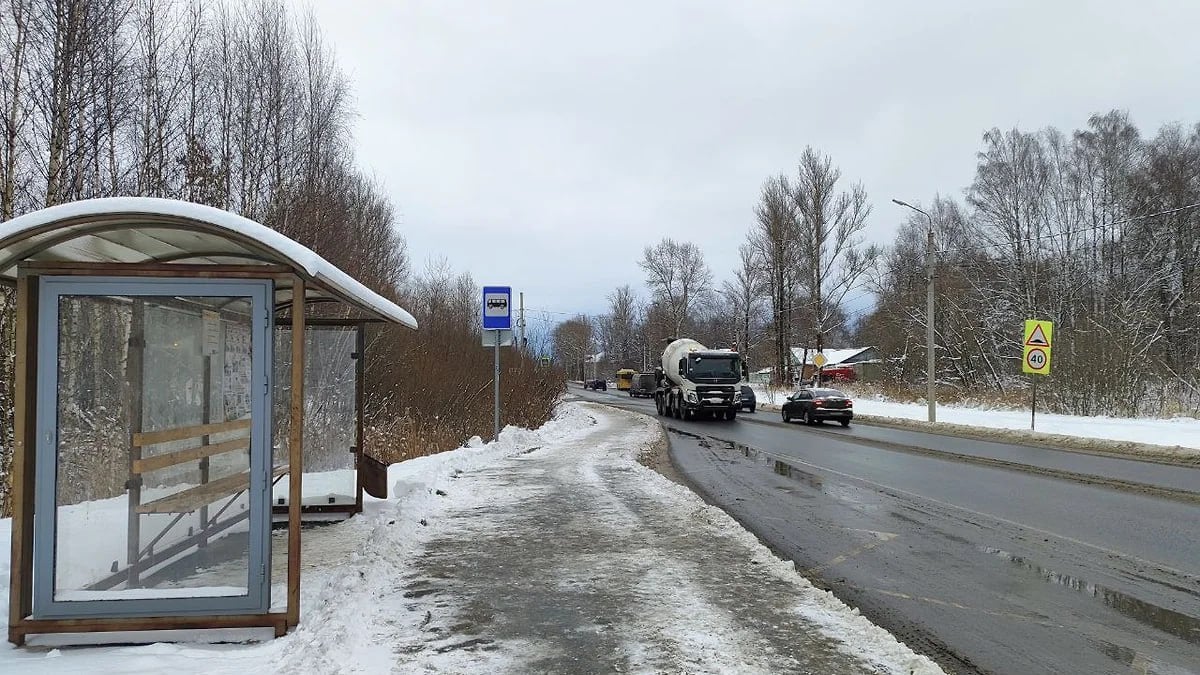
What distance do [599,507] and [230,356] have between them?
5.22m

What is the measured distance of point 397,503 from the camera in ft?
29.8

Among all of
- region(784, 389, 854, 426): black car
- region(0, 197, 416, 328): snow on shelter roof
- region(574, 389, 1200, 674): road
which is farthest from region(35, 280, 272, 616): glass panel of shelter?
region(784, 389, 854, 426): black car

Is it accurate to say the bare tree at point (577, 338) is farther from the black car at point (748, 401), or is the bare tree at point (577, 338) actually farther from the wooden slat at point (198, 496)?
the wooden slat at point (198, 496)

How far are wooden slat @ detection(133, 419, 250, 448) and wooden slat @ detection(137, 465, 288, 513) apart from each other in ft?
1.12

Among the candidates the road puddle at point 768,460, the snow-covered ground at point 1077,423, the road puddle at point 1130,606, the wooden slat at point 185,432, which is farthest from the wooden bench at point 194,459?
the snow-covered ground at point 1077,423

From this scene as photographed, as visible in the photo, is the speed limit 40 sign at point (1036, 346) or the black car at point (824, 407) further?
the black car at point (824, 407)

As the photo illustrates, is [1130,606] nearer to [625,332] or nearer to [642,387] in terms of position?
[642,387]

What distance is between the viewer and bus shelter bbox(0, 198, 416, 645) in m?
4.50

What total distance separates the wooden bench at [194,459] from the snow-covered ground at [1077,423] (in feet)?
66.3

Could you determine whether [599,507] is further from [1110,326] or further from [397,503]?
[1110,326]

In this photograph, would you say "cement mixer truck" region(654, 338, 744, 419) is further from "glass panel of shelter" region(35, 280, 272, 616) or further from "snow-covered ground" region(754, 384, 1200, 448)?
"glass panel of shelter" region(35, 280, 272, 616)

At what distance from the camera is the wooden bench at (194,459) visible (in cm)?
497

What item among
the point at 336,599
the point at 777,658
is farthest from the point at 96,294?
the point at 777,658

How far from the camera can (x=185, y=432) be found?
5.21m
